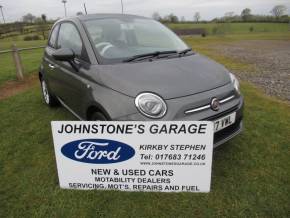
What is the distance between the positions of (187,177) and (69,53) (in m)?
1.89

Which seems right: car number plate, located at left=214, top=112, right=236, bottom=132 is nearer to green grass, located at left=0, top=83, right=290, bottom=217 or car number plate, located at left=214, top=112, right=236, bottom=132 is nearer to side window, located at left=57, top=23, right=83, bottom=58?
green grass, located at left=0, top=83, right=290, bottom=217

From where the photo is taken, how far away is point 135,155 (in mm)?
2414

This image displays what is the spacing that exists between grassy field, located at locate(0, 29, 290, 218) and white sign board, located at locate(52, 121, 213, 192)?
0.39ft

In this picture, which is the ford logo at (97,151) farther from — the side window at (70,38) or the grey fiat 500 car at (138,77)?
the side window at (70,38)

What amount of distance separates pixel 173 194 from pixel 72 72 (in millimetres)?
1893

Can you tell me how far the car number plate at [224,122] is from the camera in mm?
2565

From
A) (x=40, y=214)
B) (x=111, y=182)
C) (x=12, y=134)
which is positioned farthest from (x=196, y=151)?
(x=12, y=134)

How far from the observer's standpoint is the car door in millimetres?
3037

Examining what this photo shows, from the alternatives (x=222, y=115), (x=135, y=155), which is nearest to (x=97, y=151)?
(x=135, y=155)

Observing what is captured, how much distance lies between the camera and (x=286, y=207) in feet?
7.64

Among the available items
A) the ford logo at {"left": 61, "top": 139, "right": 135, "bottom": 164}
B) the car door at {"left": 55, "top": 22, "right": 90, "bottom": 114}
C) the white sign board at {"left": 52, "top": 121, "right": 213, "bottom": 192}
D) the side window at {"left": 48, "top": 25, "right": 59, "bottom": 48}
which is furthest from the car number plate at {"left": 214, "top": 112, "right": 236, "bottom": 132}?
the side window at {"left": 48, "top": 25, "right": 59, "bottom": 48}

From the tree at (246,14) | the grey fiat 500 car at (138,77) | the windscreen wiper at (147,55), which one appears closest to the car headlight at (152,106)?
the grey fiat 500 car at (138,77)

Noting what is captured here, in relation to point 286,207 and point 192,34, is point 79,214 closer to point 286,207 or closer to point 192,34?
point 286,207

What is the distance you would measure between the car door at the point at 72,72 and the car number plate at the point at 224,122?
1.43 m
